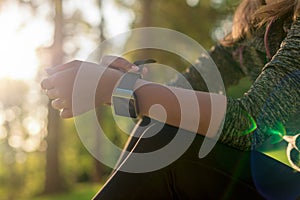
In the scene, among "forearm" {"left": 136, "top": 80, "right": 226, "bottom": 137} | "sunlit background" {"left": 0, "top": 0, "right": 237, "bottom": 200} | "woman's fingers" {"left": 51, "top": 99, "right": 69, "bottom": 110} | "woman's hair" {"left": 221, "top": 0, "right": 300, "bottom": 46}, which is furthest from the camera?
"sunlit background" {"left": 0, "top": 0, "right": 237, "bottom": 200}

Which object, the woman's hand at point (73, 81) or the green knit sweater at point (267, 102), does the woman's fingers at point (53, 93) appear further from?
the green knit sweater at point (267, 102)

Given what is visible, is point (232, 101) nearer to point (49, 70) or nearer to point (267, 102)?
point (267, 102)

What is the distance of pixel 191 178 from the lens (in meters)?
1.52

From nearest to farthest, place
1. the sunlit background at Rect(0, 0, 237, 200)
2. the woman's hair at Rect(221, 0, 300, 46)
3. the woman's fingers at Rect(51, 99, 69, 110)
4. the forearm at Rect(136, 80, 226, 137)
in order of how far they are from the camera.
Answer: the forearm at Rect(136, 80, 226, 137) → the woman's fingers at Rect(51, 99, 69, 110) → the woman's hair at Rect(221, 0, 300, 46) → the sunlit background at Rect(0, 0, 237, 200)

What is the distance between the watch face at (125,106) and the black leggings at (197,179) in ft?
0.48

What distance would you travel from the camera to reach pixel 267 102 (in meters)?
1.37

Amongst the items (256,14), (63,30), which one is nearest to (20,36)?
(63,30)

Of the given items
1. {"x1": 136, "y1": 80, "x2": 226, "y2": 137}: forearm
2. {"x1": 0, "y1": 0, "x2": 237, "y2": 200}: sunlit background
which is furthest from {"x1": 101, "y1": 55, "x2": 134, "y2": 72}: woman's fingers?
{"x1": 0, "y1": 0, "x2": 237, "y2": 200}: sunlit background

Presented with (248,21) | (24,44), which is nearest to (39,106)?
(24,44)

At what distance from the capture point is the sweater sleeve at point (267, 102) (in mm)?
1365

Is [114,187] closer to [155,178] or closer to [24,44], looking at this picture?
[155,178]

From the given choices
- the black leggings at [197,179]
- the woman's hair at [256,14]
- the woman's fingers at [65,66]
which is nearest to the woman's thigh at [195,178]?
the black leggings at [197,179]

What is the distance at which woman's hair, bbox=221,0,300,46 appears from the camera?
165 centimetres

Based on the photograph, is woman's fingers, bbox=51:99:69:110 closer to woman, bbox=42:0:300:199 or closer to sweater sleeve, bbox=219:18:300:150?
woman, bbox=42:0:300:199
